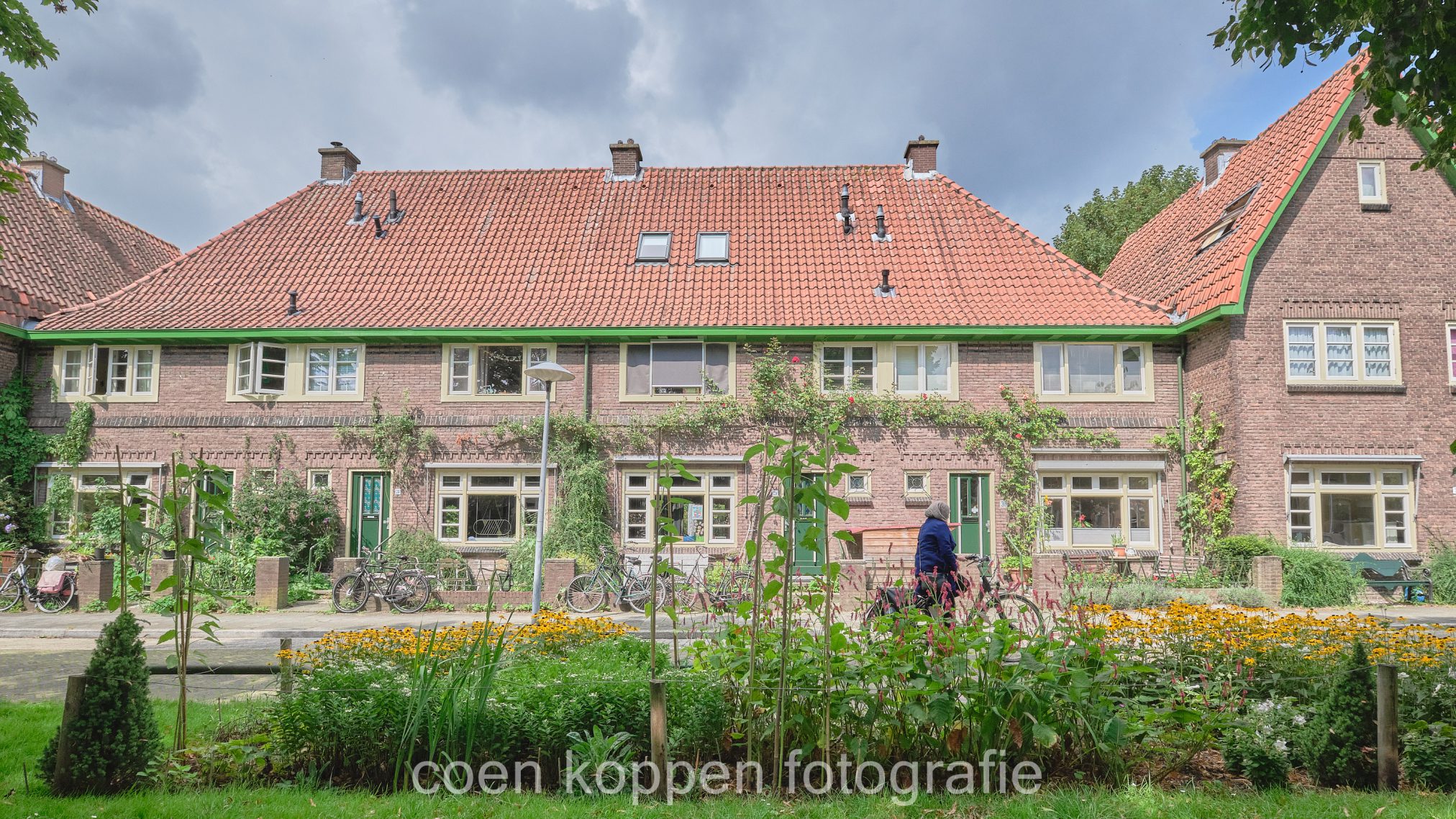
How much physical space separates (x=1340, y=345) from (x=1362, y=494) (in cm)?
290

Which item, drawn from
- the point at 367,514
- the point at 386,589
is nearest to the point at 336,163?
the point at 367,514

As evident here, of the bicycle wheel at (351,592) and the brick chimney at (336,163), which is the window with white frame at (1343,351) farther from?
the brick chimney at (336,163)

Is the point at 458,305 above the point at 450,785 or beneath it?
above

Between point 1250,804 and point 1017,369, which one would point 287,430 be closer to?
point 1017,369

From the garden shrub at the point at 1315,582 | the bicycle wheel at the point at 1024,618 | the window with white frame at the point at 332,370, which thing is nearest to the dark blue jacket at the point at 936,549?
the bicycle wheel at the point at 1024,618

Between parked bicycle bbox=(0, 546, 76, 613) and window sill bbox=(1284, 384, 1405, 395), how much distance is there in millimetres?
22145

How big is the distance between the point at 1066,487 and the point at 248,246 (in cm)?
1933

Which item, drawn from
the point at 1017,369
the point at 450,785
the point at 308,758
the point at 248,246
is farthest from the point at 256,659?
the point at 248,246

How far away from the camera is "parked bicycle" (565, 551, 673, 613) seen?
1453 cm

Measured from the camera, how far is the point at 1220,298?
16.2 m

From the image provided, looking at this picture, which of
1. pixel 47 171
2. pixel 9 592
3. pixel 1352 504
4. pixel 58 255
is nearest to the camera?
pixel 9 592

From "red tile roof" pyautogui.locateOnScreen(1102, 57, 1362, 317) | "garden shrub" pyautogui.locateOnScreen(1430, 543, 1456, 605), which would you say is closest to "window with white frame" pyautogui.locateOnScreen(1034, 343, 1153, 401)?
"red tile roof" pyautogui.locateOnScreen(1102, 57, 1362, 317)

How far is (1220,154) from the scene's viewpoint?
21.8 m

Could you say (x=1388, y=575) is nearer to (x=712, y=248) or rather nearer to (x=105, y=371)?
(x=712, y=248)
